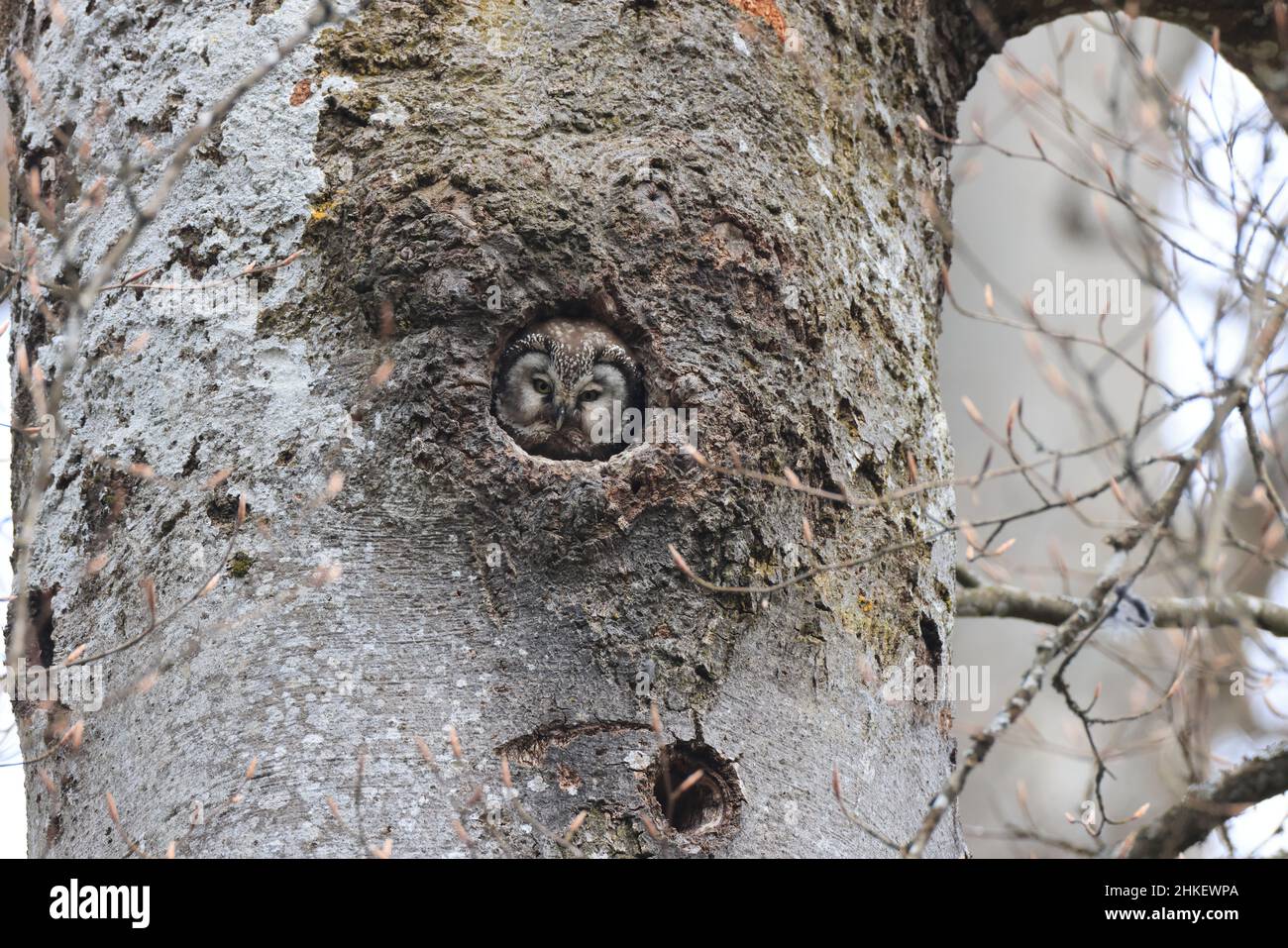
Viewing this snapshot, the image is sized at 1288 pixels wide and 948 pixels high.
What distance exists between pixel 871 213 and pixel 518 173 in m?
0.83

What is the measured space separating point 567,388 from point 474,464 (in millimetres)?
623

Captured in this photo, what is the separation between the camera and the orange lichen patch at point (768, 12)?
278 centimetres

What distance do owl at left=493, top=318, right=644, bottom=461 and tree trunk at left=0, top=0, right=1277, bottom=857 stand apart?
0.39 feet

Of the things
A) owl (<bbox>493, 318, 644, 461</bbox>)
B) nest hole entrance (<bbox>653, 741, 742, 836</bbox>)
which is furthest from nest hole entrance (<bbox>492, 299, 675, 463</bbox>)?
nest hole entrance (<bbox>653, 741, 742, 836</bbox>)

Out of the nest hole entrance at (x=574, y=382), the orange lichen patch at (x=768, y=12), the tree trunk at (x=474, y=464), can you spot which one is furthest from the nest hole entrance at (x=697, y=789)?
the orange lichen patch at (x=768, y=12)

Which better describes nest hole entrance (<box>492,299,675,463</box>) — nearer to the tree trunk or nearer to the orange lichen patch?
the tree trunk

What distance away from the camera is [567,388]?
2924 millimetres

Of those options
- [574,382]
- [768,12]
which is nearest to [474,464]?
[574,382]

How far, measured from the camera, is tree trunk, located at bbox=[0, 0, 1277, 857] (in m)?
2.19

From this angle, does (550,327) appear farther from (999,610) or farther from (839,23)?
(999,610)

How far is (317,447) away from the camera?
233 centimetres

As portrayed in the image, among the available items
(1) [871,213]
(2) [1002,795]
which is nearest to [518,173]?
(1) [871,213]

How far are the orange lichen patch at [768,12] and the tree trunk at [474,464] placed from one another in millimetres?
12

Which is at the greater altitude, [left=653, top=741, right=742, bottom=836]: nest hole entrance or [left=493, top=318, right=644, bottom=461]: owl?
[left=493, top=318, right=644, bottom=461]: owl
